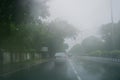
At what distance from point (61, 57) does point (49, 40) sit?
44132 millimetres

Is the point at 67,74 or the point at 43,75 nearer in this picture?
the point at 43,75

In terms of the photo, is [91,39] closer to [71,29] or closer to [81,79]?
[71,29]

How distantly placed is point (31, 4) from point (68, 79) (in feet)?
17.7

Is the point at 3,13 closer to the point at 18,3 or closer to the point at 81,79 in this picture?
the point at 18,3

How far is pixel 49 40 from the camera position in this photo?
86250mm

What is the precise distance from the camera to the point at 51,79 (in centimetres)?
1800

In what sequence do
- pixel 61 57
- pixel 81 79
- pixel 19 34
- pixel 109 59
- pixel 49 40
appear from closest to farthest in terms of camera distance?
pixel 81 79 < pixel 19 34 < pixel 61 57 < pixel 109 59 < pixel 49 40

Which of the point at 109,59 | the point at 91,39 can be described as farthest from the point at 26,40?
the point at 91,39

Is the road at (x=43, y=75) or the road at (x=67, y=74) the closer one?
the road at (x=43, y=75)

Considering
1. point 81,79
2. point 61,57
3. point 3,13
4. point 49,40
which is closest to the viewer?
point 81,79

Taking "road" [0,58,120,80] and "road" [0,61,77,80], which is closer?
"road" [0,61,77,80]

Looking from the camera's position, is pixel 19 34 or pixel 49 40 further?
pixel 49 40

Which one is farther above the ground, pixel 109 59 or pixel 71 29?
pixel 71 29

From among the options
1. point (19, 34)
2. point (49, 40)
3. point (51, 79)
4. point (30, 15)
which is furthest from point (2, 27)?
point (49, 40)
